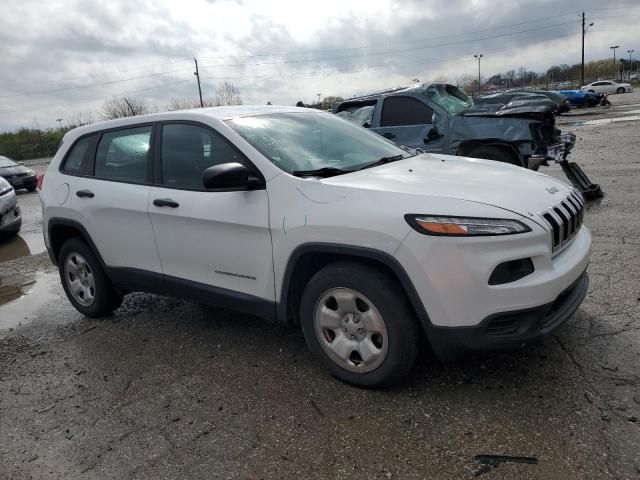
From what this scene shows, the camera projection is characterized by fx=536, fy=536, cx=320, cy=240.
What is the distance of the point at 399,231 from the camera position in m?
2.82

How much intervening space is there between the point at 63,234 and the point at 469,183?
12.5 feet

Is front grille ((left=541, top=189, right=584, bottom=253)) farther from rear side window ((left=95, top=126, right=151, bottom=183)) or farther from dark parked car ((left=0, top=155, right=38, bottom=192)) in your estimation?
dark parked car ((left=0, top=155, right=38, bottom=192))

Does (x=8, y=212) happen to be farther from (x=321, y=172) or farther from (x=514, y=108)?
(x=514, y=108)

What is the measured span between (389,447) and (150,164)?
2708 mm

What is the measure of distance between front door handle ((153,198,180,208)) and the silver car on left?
21.6 feet

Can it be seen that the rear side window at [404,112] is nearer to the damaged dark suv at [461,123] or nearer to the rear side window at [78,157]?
the damaged dark suv at [461,123]

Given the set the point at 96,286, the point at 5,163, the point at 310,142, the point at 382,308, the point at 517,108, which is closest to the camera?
the point at 382,308

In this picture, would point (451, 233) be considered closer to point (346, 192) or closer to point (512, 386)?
point (346, 192)

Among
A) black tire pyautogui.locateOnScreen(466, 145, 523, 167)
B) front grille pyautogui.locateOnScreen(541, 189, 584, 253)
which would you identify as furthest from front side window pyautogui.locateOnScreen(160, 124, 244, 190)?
black tire pyautogui.locateOnScreen(466, 145, 523, 167)

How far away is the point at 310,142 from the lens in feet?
12.5

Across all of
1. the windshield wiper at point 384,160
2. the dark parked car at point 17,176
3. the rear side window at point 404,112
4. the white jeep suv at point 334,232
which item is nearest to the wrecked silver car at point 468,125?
the rear side window at point 404,112

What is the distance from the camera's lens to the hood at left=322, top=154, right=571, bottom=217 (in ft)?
9.54

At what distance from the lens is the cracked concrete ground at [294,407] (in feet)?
8.59

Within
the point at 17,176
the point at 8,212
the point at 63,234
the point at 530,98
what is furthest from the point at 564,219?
the point at 17,176
